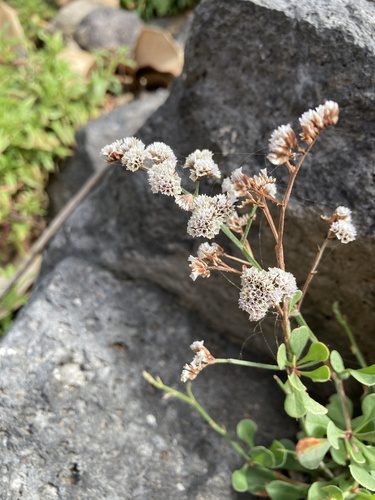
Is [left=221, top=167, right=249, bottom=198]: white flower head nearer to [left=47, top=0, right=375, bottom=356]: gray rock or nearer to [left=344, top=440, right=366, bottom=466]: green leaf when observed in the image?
[left=47, top=0, right=375, bottom=356]: gray rock

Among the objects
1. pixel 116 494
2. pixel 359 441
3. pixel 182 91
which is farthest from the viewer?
pixel 182 91

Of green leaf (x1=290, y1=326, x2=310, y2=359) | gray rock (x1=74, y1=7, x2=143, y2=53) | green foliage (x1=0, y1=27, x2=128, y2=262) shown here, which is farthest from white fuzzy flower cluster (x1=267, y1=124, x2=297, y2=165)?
gray rock (x1=74, y1=7, x2=143, y2=53)

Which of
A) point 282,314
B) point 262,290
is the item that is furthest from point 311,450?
point 262,290

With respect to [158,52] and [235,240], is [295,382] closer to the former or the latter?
[235,240]

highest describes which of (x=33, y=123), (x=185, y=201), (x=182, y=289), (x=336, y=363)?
(x=185, y=201)

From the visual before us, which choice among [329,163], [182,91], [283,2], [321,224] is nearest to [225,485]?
[321,224]

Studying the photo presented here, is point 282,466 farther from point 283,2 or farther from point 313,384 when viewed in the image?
point 283,2

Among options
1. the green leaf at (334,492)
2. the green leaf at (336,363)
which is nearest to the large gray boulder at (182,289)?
the green leaf at (336,363)
